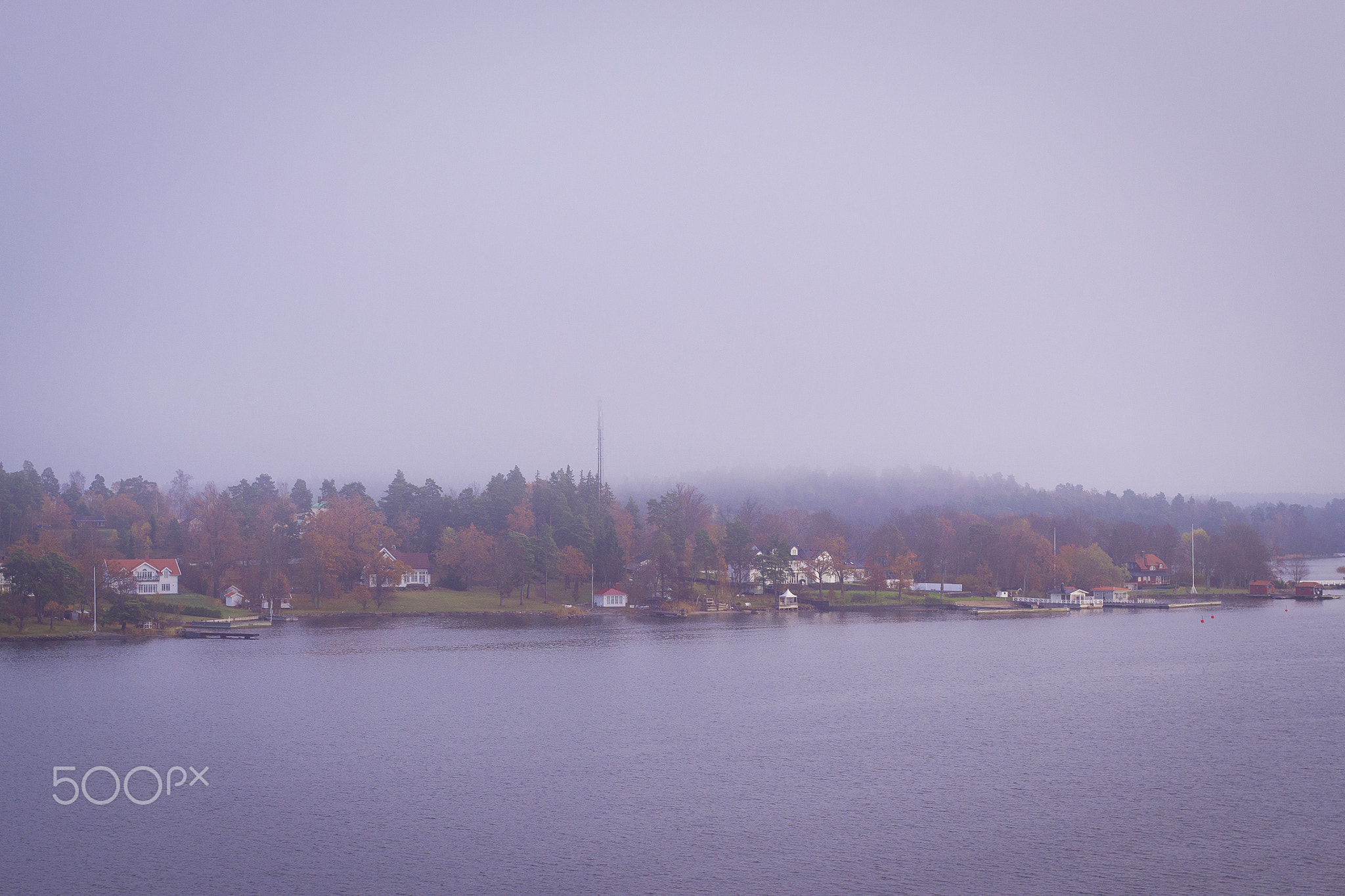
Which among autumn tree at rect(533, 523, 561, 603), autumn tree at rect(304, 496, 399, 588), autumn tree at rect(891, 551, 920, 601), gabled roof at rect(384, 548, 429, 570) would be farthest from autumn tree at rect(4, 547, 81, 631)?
autumn tree at rect(891, 551, 920, 601)

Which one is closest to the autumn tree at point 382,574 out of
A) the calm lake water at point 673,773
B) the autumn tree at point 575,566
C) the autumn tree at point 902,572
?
the autumn tree at point 575,566

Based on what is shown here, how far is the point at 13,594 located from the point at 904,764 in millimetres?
59158

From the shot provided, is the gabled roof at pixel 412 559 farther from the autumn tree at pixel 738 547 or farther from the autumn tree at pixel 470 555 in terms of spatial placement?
the autumn tree at pixel 738 547

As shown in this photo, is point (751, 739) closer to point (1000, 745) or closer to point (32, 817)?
point (1000, 745)

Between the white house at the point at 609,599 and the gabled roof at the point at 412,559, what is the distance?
19.3 metres

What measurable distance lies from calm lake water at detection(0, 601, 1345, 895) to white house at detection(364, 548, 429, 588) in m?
39.7

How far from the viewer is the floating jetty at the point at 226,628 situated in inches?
2630

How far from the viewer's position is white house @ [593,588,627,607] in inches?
3730

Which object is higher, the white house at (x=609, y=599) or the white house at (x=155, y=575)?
the white house at (x=155, y=575)

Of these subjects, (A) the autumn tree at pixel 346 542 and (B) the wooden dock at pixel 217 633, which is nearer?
(B) the wooden dock at pixel 217 633

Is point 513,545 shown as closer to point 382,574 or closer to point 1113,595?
point 382,574

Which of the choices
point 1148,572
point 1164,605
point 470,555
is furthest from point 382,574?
point 1148,572

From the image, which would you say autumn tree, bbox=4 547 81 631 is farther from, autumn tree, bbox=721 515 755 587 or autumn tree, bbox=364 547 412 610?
autumn tree, bbox=721 515 755 587

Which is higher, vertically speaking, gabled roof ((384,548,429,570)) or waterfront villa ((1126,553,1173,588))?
gabled roof ((384,548,429,570))
